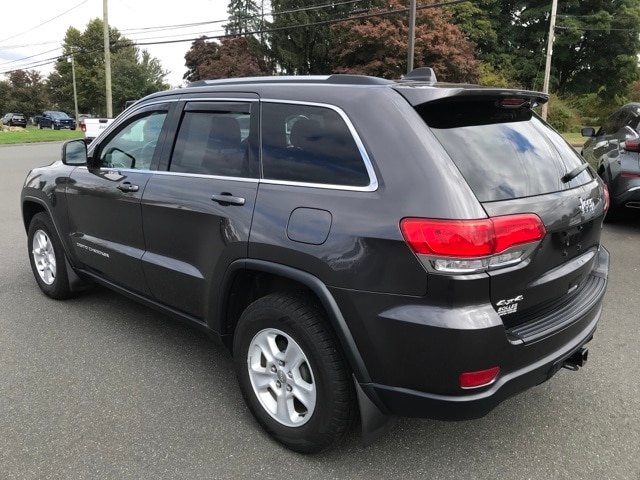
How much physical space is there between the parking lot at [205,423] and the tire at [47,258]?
0.45 m

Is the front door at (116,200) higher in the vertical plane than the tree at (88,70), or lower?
lower

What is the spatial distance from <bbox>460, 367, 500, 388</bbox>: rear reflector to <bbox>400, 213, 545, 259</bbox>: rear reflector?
18.2 inches

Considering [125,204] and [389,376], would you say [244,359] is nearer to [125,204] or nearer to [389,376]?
[389,376]

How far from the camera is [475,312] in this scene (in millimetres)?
2039

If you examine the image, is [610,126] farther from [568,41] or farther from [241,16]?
[241,16]

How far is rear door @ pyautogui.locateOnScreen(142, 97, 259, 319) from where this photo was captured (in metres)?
2.72

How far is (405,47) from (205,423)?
27.1 metres

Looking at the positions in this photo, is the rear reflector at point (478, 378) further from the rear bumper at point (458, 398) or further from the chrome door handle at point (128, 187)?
the chrome door handle at point (128, 187)

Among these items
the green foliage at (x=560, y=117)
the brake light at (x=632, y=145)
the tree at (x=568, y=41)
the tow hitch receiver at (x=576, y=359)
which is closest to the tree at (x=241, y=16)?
the tree at (x=568, y=41)

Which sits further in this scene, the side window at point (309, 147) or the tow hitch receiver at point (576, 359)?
the tow hitch receiver at point (576, 359)

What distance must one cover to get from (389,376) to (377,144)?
0.97 metres

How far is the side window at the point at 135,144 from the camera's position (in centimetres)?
344

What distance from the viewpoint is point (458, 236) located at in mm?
2025

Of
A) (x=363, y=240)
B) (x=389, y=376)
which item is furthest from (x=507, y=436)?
(x=363, y=240)
